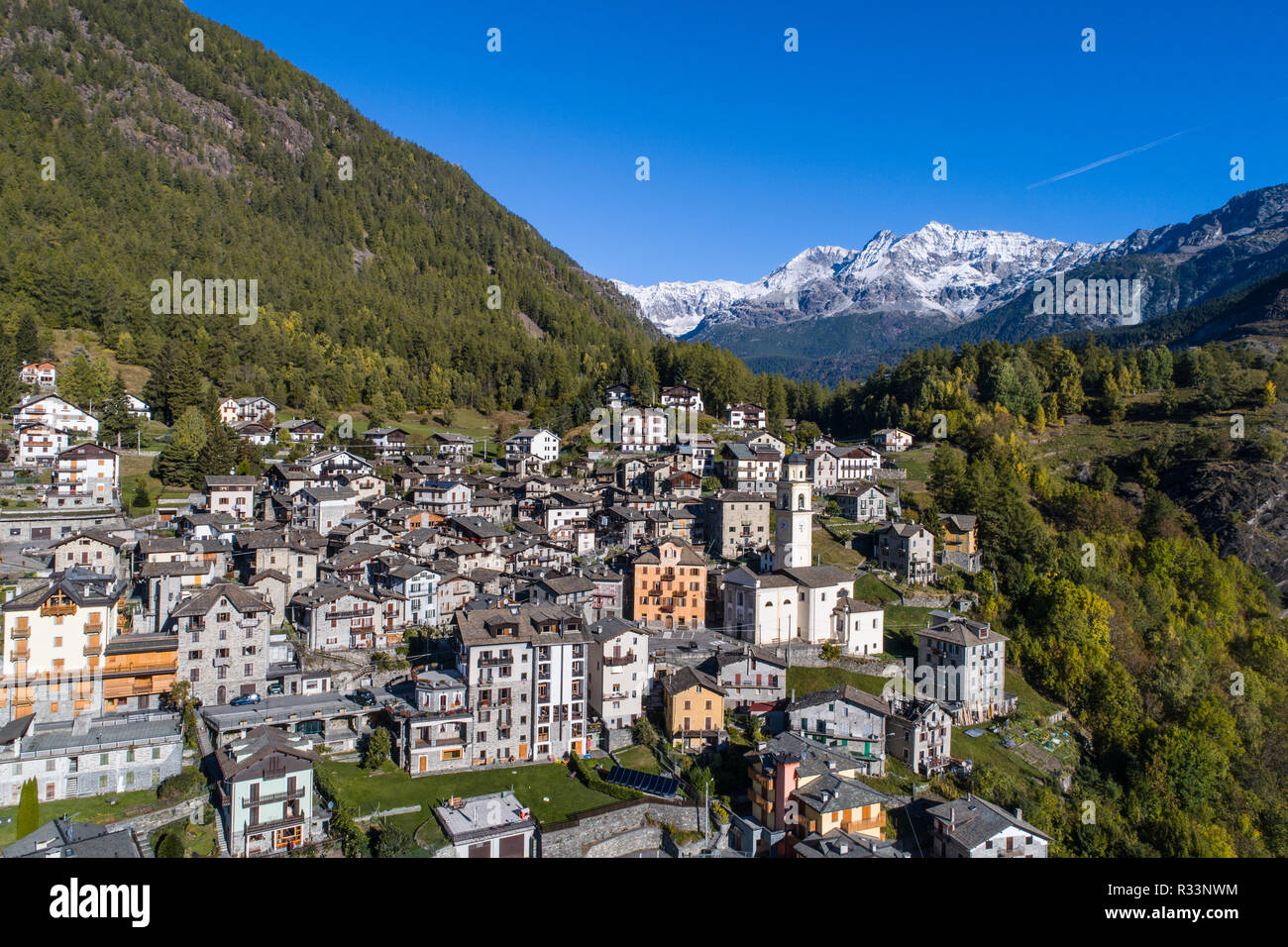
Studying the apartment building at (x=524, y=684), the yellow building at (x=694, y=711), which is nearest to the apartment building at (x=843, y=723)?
the yellow building at (x=694, y=711)

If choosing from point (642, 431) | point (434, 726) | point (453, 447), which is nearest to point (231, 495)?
point (453, 447)

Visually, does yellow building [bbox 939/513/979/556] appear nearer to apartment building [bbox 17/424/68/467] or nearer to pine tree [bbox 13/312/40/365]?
apartment building [bbox 17/424/68/467]

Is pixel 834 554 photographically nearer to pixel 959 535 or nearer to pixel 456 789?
pixel 959 535

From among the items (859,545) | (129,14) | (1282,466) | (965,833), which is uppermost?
(129,14)

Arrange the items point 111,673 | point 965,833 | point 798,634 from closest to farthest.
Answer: point 965,833, point 111,673, point 798,634

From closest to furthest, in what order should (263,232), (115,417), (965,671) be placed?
(965,671) → (115,417) → (263,232)

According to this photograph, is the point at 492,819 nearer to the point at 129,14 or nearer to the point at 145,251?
the point at 145,251
